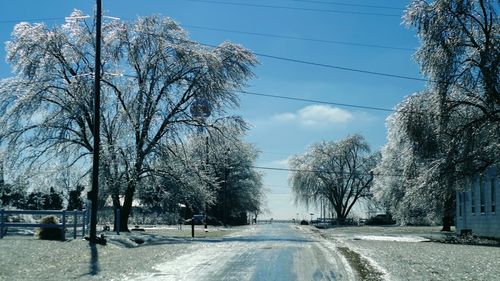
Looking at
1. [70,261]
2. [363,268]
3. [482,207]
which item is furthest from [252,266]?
[482,207]

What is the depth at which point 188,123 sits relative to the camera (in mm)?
39344

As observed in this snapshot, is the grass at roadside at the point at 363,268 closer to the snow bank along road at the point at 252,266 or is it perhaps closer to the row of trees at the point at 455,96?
the snow bank along road at the point at 252,266

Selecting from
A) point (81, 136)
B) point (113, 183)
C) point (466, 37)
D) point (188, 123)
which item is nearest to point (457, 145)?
point (466, 37)

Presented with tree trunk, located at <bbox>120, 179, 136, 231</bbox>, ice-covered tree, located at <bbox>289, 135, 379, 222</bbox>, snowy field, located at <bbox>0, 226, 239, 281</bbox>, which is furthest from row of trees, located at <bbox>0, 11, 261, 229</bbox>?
ice-covered tree, located at <bbox>289, 135, 379, 222</bbox>

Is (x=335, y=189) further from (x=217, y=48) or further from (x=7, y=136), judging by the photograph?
(x=7, y=136)

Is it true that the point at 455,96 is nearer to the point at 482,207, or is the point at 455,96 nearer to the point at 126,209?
the point at 482,207

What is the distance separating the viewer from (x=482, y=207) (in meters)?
39.1

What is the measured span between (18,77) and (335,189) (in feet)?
214

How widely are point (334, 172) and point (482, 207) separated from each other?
53.9 meters

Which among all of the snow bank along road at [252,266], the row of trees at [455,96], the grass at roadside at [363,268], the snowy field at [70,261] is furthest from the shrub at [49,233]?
the row of trees at [455,96]

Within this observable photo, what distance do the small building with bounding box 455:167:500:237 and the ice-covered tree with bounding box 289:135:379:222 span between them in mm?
47527

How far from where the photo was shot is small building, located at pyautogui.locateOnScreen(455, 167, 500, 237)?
35375 millimetres

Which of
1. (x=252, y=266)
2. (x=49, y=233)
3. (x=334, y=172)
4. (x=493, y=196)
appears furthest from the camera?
(x=334, y=172)

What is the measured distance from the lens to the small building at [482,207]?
35.4 m
